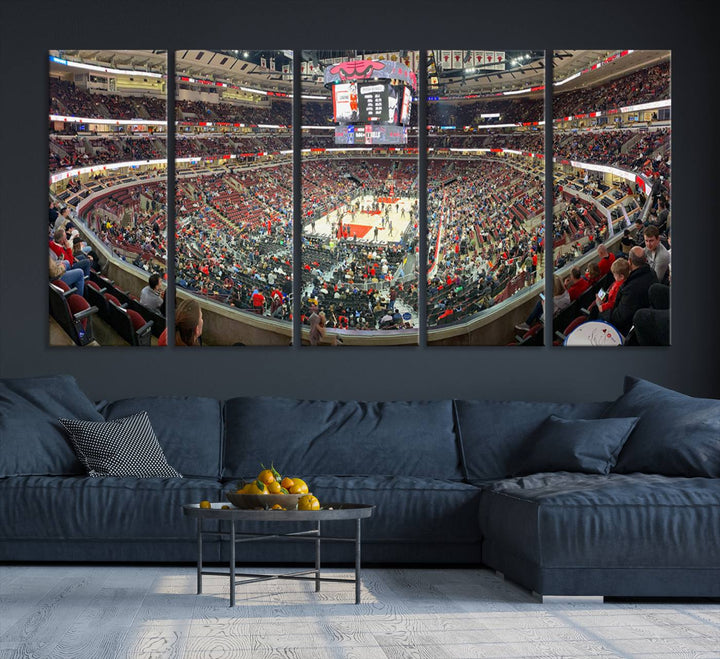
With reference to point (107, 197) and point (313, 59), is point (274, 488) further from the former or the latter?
point (313, 59)

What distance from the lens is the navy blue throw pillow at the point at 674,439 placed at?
4.93 metres

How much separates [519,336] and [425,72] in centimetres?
171

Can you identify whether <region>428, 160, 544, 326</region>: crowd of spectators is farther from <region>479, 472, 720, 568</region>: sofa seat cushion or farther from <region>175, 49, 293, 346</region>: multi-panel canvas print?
<region>479, 472, 720, 568</region>: sofa seat cushion

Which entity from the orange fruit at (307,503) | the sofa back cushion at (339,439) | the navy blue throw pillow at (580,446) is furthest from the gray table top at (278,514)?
the navy blue throw pillow at (580,446)

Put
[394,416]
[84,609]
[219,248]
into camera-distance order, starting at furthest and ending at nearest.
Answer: [219,248]
[394,416]
[84,609]

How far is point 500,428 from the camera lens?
5.61 metres

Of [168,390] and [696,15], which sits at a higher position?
[696,15]

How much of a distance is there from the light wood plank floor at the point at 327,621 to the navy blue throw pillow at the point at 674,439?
104 centimetres

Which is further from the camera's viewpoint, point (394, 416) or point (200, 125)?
point (200, 125)

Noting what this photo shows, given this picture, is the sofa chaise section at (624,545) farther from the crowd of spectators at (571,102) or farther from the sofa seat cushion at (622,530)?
the crowd of spectators at (571,102)

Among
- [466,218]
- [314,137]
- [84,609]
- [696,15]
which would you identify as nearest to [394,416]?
[466,218]

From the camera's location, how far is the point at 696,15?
637 centimetres

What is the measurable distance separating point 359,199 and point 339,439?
154 centimetres

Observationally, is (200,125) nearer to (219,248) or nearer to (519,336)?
(219,248)
